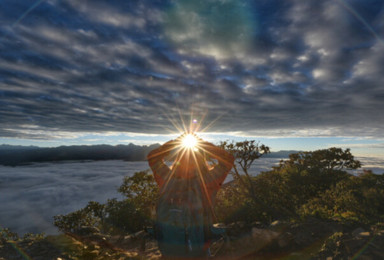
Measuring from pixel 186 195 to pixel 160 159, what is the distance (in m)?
0.87

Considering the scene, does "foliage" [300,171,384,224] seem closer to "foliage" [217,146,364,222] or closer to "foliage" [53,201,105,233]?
"foliage" [217,146,364,222]

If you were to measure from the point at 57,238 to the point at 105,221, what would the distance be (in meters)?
10.4

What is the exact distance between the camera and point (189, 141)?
3086 mm

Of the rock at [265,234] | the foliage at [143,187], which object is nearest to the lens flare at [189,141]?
the rock at [265,234]

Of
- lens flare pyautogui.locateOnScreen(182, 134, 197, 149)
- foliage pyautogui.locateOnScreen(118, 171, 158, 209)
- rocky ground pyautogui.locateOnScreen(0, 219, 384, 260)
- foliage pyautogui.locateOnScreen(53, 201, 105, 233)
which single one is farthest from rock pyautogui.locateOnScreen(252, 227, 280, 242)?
foliage pyautogui.locateOnScreen(53, 201, 105, 233)

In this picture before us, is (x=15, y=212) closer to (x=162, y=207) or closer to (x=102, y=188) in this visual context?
(x=102, y=188)

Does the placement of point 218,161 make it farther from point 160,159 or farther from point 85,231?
point 85,231

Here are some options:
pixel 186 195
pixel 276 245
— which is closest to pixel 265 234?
pixel 276 245

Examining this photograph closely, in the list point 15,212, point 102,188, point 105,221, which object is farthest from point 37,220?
point 105,221

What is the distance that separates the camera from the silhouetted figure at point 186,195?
261 centimetres

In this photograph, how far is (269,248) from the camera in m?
7.75

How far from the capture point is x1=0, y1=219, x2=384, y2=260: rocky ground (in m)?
6.00

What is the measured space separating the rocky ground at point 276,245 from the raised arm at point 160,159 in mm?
4709

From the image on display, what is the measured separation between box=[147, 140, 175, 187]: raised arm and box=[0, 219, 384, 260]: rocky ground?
15.5 ft
